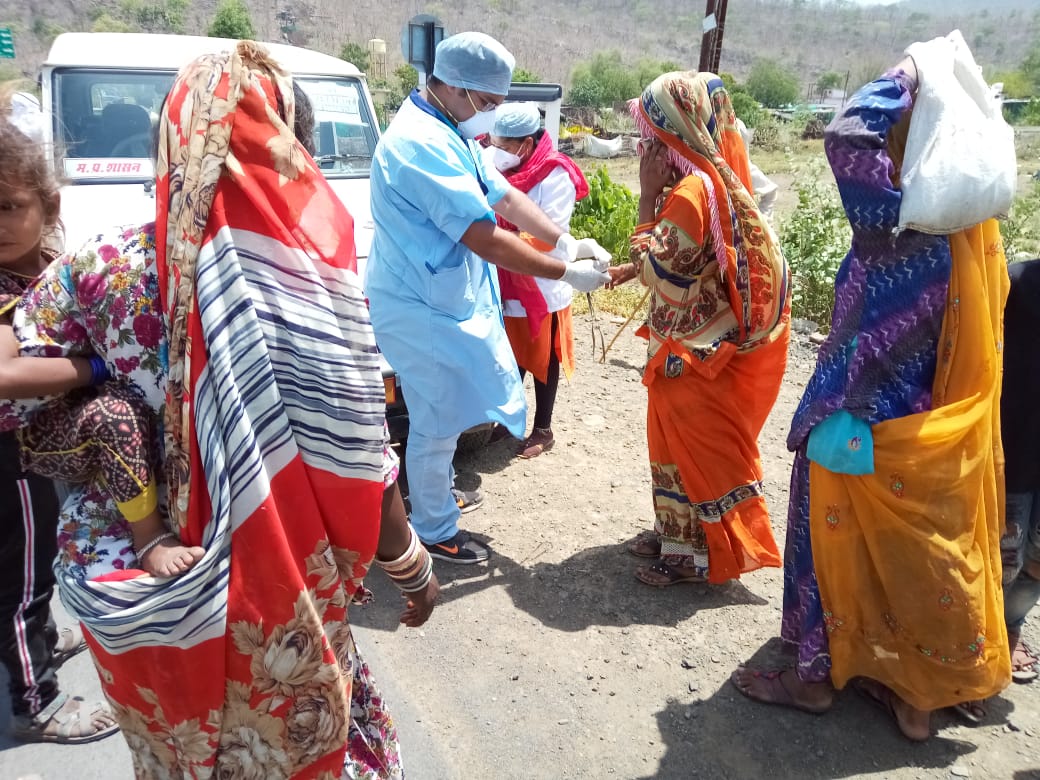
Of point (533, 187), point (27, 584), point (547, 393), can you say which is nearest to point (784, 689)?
point (547, 393)

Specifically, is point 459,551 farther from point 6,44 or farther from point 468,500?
point 6,44

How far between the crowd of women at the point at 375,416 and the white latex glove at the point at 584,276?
0.07 ft

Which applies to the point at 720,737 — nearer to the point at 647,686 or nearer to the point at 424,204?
the point at 647,686

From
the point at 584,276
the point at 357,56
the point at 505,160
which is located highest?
the point at 357,56

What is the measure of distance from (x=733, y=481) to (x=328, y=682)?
189cm

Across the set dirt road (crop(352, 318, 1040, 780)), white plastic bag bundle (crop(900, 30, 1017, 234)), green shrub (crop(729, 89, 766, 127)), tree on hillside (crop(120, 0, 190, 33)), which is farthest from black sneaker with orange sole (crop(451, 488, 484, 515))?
tree on hillside (crop(120, 0, 190, 33))

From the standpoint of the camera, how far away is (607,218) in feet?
24.1

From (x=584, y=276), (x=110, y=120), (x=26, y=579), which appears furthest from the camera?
(x=110, y=120)

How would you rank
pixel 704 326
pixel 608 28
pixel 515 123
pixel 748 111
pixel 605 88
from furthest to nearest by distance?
pixel 608 28 → pixel 605 88 → pixel 748 111 → pixel 515 123 → pixel 704 326

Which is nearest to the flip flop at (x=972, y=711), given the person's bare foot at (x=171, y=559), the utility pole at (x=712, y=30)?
the person's bare foot at (x=171, y=559)

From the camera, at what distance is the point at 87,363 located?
1.21 meters

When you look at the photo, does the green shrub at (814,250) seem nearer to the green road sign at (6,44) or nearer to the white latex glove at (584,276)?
the white latex glove at (584,276)

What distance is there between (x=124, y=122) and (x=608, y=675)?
3925mm

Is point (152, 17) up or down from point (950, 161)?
up
